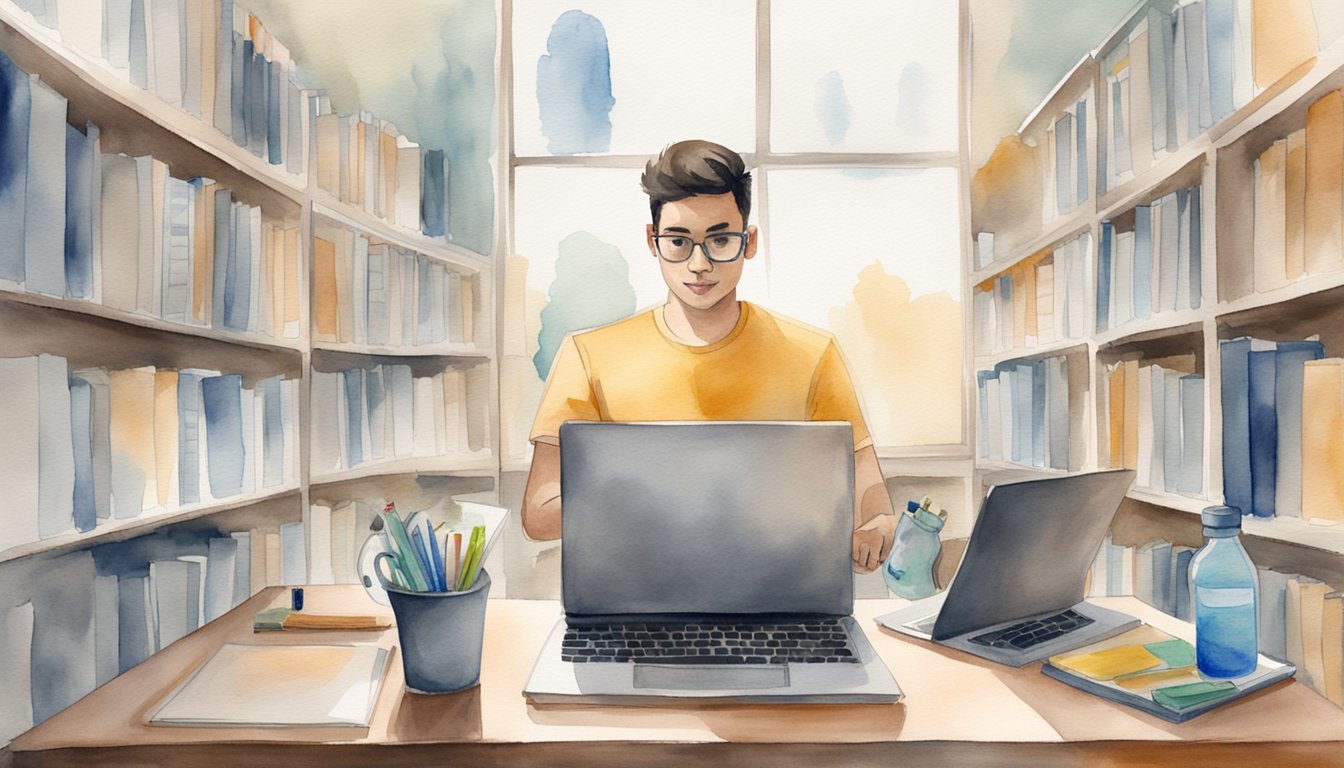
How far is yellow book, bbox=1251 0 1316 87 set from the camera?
5.08ft

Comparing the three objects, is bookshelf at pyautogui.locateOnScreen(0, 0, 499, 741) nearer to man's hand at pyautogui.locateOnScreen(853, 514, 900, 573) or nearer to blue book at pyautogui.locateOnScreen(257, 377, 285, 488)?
blue book at pyautogui.locateOnScreen(257, 377, 285, 488)

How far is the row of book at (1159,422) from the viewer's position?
191 centimetres

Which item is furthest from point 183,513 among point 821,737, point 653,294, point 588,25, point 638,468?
point 588,25

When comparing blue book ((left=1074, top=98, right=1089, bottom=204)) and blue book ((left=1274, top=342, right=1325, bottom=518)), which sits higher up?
blue book ((left=1074, top=98, right=1089, bottom=204))

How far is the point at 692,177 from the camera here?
2002 millimetres

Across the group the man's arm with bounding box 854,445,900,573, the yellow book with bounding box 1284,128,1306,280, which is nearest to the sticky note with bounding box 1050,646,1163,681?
the man's arm with bounding box 854,445,900,573

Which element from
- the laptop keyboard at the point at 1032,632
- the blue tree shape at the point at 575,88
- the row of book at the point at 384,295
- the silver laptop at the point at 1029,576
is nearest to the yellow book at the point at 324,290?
the row of book at the point at 384,295

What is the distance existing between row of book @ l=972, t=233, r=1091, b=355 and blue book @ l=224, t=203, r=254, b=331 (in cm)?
215

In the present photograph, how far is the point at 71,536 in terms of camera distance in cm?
157

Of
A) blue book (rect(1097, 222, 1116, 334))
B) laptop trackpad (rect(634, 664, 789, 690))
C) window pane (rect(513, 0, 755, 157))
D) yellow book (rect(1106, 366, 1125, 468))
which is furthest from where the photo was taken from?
window pane (rect(513, 0, 755, 157))

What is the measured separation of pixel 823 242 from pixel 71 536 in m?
2.67

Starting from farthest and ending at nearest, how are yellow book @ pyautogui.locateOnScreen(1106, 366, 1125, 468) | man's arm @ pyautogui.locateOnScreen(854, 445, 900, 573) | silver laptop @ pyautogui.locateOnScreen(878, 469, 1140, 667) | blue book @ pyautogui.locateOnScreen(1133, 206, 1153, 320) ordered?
yellow book @ pyautogui.locateOnScreen(1106, 366, 1125, 468) < blue book @ pyautogui.locateOnScreen(1133, 206, 1153, 320) < man's arm @ pyautogui.locateOnScreen(854, 445, 900, 573) < silver laptop @ pyautogui.locateOnScreen(878, 469, 1140, 667)

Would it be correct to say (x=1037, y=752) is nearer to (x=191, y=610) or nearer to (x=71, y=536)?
(x=71, y=536)

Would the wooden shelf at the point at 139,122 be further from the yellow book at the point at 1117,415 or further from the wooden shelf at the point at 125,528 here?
the yellow book at the point at 1117,415
